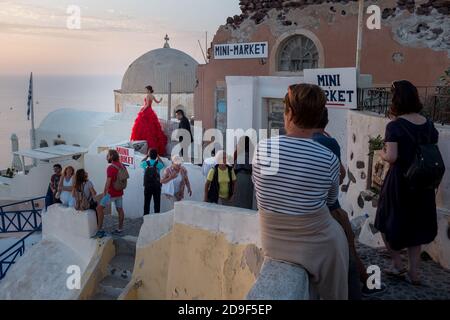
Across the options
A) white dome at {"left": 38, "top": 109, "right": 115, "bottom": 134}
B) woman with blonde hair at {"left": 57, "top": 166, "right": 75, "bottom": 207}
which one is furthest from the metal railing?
white dome at {"left": 38, "top": 109, "right": 115, "bottom": 134}

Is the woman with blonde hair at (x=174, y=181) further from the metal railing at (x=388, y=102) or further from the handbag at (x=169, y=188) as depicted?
the metal railing at (x=388, y=102)

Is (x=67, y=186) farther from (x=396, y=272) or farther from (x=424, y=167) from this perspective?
(x=424, y=167)

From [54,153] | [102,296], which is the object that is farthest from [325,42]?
[54,153]

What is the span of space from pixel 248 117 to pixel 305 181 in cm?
865

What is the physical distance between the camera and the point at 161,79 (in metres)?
33.8

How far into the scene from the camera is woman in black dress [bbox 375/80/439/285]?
3.76m

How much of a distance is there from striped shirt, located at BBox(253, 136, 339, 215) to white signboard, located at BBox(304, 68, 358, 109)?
5122 mm

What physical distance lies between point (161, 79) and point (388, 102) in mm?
27903

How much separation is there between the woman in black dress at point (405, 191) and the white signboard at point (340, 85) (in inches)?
153

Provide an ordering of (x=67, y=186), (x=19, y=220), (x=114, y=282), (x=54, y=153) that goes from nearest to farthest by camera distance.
Result: (x=114, y=282) → (x=67, y=186) → (x=19, y=220) → (x=54, y=153)

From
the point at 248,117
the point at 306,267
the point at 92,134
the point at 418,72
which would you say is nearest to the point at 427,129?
the point at 306,267

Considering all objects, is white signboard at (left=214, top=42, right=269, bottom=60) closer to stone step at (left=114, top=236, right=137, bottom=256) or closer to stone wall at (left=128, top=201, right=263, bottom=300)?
stone step at (left=114, top=236, right=137, bottom=256)

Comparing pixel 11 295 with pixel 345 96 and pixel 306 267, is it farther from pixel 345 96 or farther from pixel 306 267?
pixel 306 267

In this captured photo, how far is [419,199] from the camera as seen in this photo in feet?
12.7
